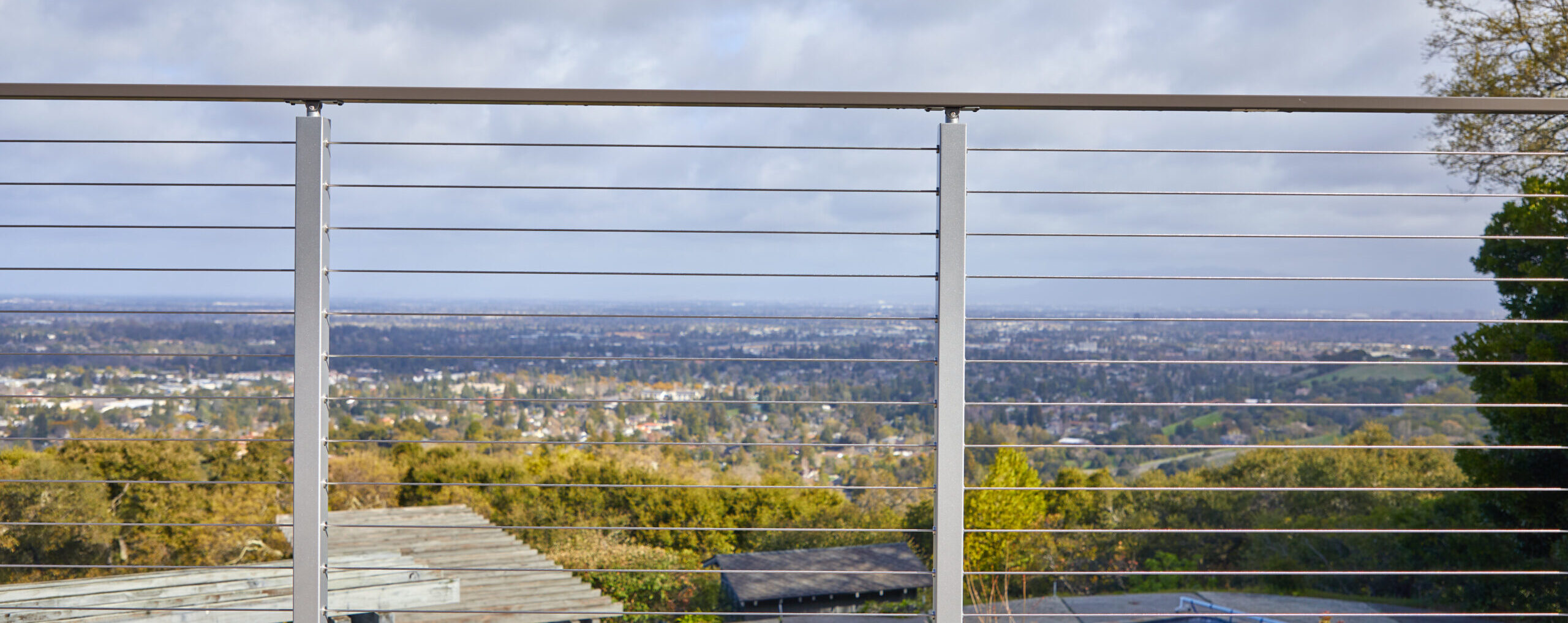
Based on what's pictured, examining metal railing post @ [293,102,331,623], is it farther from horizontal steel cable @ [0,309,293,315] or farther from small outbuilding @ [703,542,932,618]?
small outbuilding @ [703,542,932,618]

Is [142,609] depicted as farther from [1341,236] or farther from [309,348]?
[1341,236]

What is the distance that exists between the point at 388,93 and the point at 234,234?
20.8 metres

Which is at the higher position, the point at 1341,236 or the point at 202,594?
the point at 1341,236

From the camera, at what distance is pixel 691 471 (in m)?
15.3

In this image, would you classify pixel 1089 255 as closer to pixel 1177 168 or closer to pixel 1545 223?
pixel 1177 168

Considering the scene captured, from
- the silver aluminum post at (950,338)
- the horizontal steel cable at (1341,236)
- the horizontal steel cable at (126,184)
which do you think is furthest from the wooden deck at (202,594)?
the horizontal steel cable at (1341,236)

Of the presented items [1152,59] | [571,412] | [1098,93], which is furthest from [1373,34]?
[1098,93]

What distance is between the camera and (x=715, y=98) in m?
1.46

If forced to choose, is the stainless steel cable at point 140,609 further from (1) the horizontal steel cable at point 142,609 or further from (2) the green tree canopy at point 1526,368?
(2) the green tree canopy at point 1526,368

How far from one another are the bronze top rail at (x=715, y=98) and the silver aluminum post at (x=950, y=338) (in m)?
0.10

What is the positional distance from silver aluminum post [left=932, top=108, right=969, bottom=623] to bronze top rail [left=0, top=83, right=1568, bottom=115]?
0.10 m

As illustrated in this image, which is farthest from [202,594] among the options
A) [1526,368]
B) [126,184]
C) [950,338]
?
[1526,368]

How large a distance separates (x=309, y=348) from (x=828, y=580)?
49.2ft

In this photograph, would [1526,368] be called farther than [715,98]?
Yes
